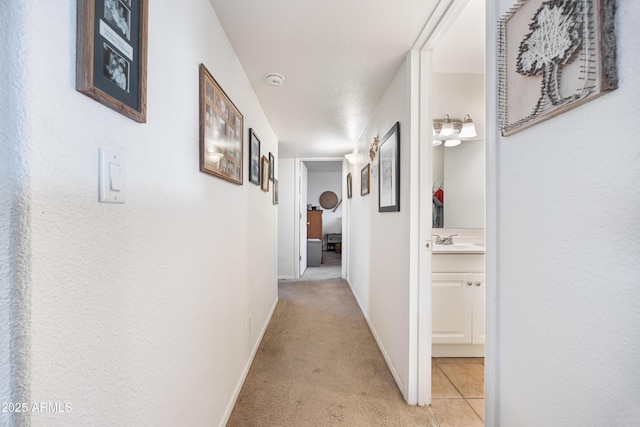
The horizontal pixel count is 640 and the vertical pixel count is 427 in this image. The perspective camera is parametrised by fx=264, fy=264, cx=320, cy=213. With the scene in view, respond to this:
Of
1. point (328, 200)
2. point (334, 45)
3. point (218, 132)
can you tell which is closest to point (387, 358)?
point (218, 132)

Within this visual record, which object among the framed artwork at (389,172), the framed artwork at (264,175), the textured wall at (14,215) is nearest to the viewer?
the textured wall at (14,215)

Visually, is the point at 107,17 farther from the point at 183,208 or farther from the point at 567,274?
the point at 567,274

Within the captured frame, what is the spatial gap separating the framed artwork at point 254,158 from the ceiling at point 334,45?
0.41 metres

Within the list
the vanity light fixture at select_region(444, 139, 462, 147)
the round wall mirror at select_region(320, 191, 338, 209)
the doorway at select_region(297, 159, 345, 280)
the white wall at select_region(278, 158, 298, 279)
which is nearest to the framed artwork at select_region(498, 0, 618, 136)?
the vanity light fixture at select_region(444, 139, 462, 147)

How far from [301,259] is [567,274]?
15.0 ft

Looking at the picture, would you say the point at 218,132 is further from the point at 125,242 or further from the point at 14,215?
the point at 14,215

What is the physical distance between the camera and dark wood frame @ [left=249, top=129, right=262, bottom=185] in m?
2.00

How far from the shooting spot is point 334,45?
5.16ft

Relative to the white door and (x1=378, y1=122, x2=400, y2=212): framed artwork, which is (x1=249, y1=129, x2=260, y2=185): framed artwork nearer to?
Result: (x1=378, y1=122, x2=400, y2=212): framed artwork

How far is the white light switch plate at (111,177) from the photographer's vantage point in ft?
1.97

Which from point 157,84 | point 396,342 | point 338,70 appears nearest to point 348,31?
point 338,70

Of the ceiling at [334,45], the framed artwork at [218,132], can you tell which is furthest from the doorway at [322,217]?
the framed artwork at [218,132]

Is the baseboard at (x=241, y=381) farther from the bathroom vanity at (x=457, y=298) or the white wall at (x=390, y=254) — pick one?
the bathroom vanity at (x=457, y=298)

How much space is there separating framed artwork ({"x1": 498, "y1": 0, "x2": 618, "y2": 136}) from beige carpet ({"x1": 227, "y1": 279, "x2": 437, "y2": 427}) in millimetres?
1662
